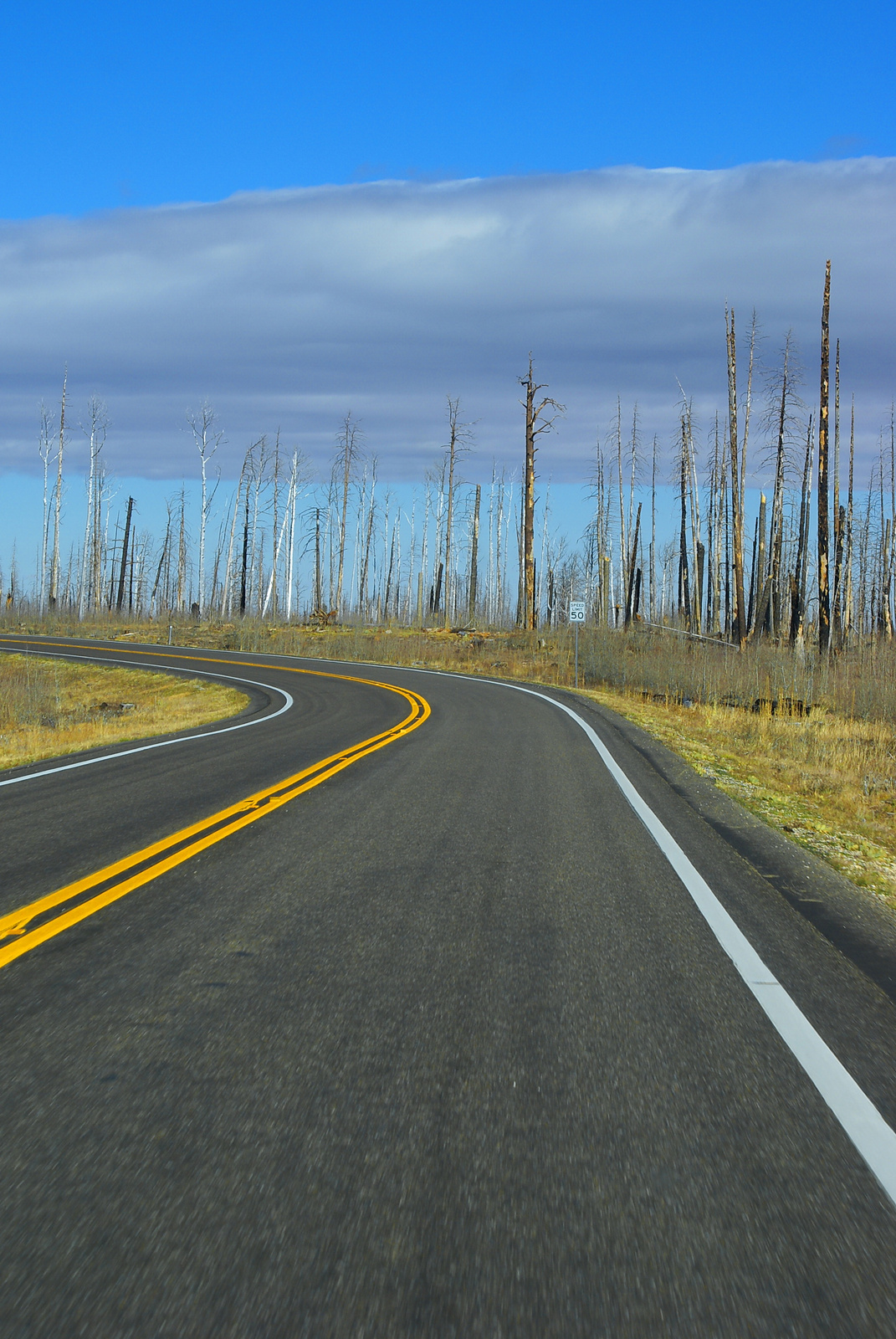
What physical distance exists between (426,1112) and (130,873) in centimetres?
345

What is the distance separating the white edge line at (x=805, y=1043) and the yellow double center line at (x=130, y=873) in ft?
11.2

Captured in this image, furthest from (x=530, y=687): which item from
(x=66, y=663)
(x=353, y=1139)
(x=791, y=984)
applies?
(x=353, y=1139)

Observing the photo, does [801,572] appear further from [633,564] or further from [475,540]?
[475,540]

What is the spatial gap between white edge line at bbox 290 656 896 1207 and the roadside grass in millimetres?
1699

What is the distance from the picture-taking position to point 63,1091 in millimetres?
2994

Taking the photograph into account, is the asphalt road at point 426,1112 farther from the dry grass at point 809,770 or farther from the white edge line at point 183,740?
the white edge line at point 183,740

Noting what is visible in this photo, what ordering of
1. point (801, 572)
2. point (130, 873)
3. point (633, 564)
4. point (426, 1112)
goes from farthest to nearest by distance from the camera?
point (633, 564) → point (801, 572) → point (130, 873) → point (426, 1112)

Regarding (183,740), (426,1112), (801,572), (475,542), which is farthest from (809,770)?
(475,542)

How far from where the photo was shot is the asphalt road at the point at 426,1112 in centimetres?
215

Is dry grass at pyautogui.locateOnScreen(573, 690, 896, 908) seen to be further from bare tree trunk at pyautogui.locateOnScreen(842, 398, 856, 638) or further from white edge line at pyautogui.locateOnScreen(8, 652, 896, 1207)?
bare tree trunk at pyautogui.locateOnScreen(842, 398, 856, 638)

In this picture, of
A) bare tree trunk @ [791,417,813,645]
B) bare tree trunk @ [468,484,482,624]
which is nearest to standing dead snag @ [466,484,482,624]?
bare tree trunk @ [468,484,482,624]

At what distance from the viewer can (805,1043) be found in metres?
3.61

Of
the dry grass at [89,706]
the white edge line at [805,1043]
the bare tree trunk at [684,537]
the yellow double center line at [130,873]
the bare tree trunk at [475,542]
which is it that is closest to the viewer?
the white edge line at [805,1043]

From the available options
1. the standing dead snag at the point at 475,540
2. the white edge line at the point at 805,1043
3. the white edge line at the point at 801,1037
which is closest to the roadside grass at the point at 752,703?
the white edge line at the point at 801,1037
